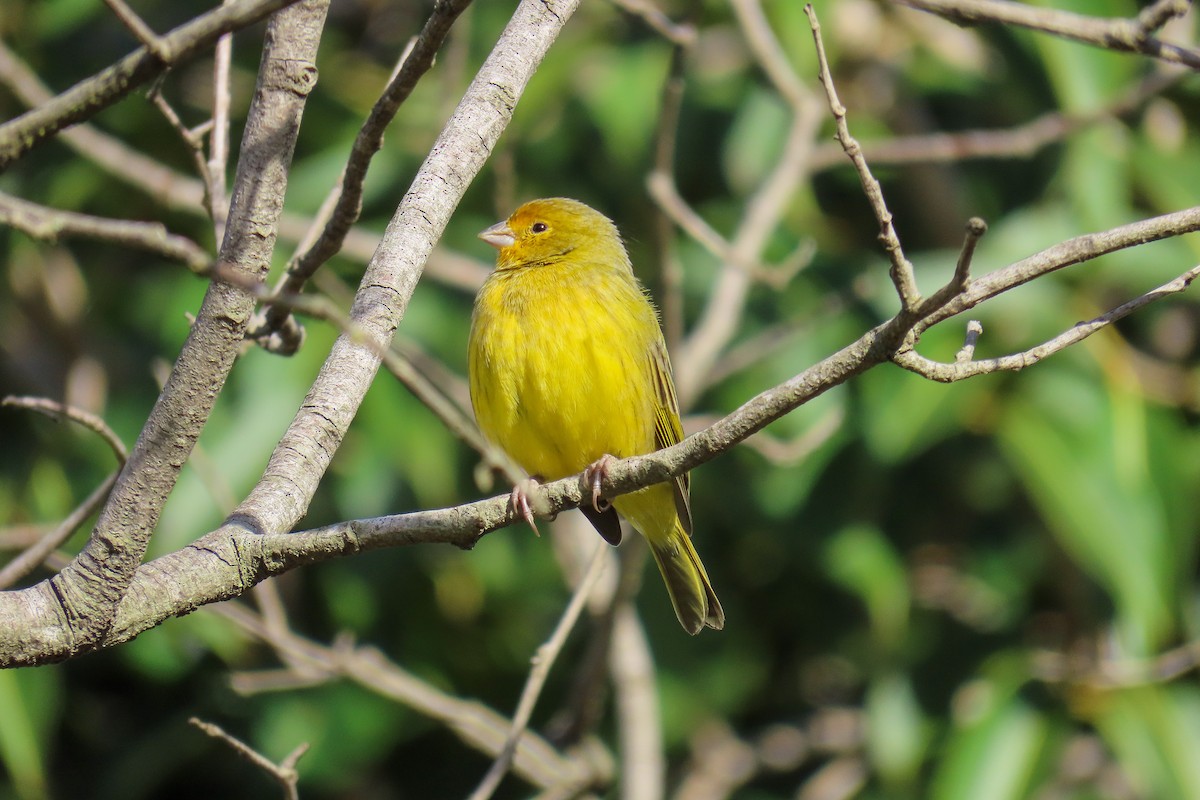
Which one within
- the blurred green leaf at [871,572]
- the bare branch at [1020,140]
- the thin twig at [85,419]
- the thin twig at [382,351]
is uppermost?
the bare branch at [1020,140]

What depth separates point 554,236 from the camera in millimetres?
5070

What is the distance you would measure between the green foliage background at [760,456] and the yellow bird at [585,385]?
2.91ft

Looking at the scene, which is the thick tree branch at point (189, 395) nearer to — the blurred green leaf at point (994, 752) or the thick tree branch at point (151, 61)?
the thick tree branch at point (151, 61)

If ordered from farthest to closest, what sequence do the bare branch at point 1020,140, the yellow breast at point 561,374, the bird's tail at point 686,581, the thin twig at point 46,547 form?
the bare branch at point 1020,140
the bird's tail at point 686,581
the yellow breast at point 561,374
the thin twig at point 46,547

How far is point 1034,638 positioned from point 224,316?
4.87m

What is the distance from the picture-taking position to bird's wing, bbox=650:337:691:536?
4461mm

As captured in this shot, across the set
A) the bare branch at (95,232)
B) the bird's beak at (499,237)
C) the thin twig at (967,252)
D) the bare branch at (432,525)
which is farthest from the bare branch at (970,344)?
the bird's beak at (499,237)

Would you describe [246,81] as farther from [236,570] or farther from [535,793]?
[236,570]

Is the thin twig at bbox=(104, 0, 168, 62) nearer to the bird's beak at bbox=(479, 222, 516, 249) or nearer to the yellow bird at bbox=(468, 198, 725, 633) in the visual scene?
the yellow bird at bbox=(468, 198, 725, 633)

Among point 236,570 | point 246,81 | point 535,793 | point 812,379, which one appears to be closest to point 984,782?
point 535,793

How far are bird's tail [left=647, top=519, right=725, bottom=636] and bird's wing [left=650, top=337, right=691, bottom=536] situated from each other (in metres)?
0.14

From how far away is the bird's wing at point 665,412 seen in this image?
4.46 m

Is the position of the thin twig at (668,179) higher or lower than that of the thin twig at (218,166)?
higher

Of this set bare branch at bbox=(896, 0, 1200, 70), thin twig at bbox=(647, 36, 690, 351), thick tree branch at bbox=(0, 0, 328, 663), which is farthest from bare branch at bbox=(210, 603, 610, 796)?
bare branch at bbox=(896, 0, 1200, 70)
